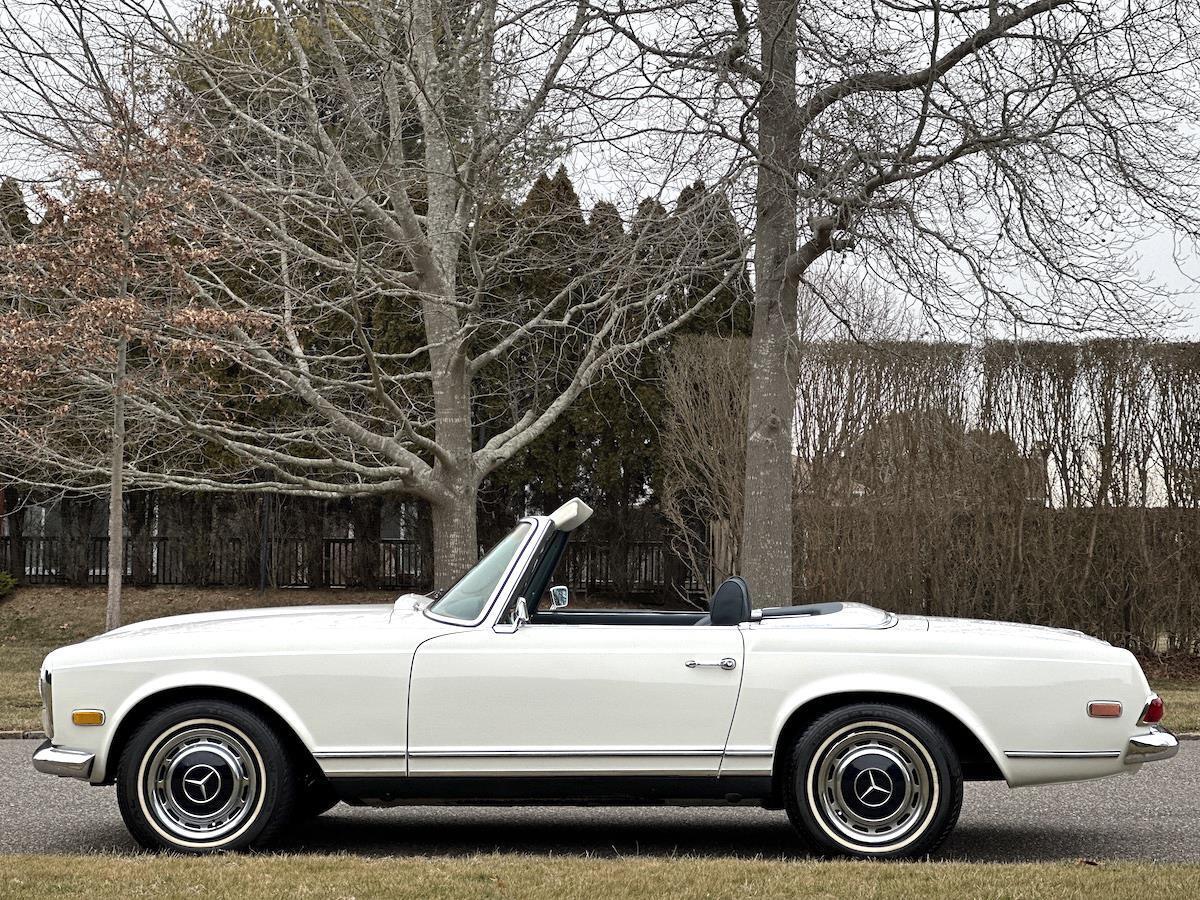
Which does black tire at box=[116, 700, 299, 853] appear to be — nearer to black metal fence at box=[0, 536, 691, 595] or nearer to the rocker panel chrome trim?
the rocker panel chrome trim

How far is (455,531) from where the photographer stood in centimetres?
1559

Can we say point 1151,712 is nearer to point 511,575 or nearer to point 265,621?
point 511,575

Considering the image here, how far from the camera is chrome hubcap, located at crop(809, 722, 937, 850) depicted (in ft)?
19.5

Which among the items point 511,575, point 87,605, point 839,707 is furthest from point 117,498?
point 87,605

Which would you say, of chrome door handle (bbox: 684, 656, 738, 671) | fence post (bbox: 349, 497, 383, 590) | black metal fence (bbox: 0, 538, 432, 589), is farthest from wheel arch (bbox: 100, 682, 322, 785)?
fence post (bbox: 349, 497, 383, 590)

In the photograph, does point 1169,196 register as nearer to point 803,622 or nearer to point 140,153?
point 803,622

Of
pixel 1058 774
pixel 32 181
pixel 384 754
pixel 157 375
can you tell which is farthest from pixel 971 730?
pixel 157 375

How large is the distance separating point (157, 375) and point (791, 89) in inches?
329

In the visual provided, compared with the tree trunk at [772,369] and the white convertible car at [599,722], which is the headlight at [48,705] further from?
the tree trunk at [772,369]

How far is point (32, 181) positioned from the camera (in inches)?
528

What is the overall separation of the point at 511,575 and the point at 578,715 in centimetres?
70

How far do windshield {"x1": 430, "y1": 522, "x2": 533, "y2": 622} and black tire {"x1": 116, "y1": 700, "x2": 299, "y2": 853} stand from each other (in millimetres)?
928

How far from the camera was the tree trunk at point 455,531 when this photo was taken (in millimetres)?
15531

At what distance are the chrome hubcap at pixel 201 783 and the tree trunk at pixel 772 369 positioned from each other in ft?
22.6
